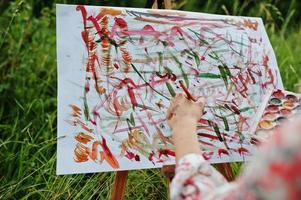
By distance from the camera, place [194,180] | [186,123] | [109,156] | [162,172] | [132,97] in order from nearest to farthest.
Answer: [194,180], [186,123], [162,172], [109,156], [132,97]

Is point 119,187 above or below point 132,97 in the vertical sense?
below

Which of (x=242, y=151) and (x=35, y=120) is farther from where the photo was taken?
(x=35, y=120)

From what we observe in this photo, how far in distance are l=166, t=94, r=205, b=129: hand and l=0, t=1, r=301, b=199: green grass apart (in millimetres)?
714

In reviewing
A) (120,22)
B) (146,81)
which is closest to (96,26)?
(120,22)

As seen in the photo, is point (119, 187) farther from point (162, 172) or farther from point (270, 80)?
point (270, 80)

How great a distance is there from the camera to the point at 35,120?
2.57 metres

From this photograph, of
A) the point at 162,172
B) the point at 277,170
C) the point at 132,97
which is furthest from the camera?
the point at 132,97

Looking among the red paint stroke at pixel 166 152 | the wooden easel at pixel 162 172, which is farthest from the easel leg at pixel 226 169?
the red paint stroke at pixel 166 152

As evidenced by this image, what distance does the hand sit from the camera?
4.47ft

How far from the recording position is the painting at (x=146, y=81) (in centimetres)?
166

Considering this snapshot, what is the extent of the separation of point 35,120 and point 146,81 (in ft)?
3.01

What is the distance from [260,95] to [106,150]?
628 mm

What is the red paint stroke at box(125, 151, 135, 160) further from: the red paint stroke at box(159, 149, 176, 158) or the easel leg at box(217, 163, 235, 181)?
the easel leg at box(217, 163, 235, 181)

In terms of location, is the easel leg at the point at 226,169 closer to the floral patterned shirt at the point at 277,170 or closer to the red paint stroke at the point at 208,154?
the red paint stroke at the point at 208,154
